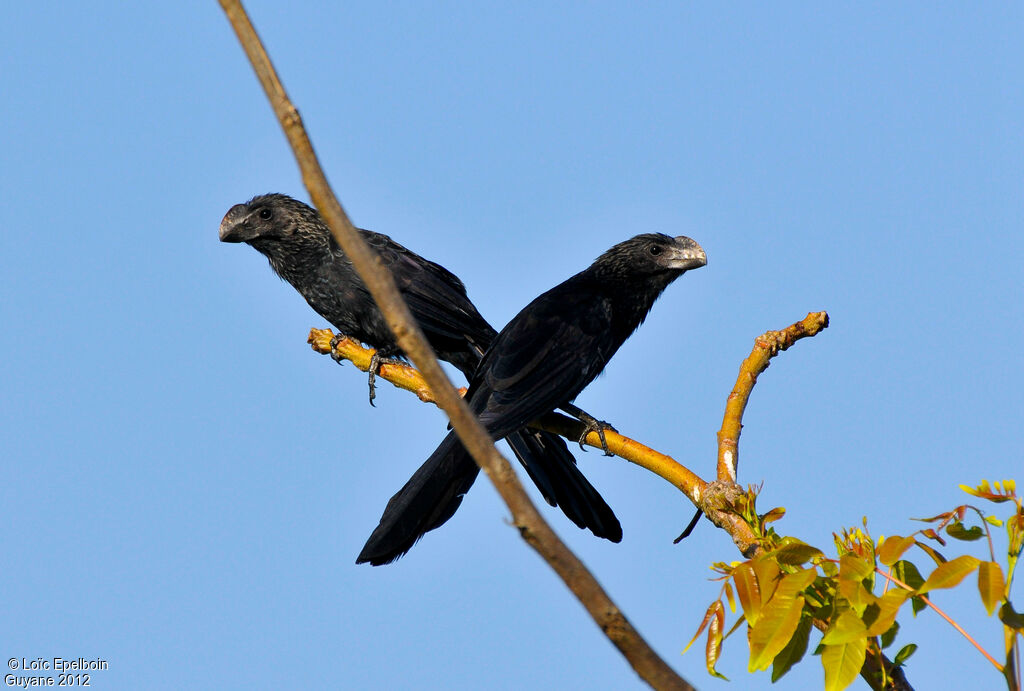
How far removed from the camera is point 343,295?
22.3 feet

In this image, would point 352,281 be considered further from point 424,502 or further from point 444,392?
point 444,392

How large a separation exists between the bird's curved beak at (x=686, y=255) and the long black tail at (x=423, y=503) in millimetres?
2449

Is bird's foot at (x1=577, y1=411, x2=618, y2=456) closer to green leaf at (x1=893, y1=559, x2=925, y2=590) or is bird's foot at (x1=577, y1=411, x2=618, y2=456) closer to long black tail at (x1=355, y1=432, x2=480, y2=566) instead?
long black tail at (x1=355, y1=432, x2=480, y2=566)

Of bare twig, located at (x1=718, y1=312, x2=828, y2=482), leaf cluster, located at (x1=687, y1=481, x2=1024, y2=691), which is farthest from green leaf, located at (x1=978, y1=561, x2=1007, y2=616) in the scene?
bare twig, located at (x1=718, y1=312, x2=828, y2=482)

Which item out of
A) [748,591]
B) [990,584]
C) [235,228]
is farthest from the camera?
[235,228]

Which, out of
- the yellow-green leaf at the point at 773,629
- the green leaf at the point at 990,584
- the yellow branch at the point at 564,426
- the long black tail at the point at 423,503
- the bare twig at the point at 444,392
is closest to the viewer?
the bare twig at the point at 444,392

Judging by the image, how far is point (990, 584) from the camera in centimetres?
196

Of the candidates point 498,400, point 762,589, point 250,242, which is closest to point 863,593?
point 762,589

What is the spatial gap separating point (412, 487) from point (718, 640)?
183 cm

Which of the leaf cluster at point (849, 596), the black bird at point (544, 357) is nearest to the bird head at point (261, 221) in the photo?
the black bird at point (544, 357)

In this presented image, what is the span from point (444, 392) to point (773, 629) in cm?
97

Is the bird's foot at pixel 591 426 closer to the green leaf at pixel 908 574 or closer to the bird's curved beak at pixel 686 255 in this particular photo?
the bird's curved beak at pixel 686 255

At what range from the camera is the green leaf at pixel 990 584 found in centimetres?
195

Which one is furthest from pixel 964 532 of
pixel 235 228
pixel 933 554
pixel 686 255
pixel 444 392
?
pixel 235 228
